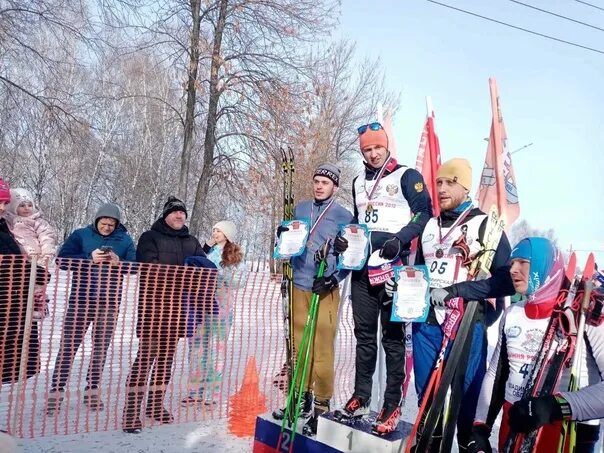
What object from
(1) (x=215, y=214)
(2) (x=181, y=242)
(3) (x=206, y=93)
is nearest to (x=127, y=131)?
(1) (x=215, y=214)

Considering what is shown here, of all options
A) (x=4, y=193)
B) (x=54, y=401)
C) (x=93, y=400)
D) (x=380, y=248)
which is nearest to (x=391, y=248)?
(x=380, y=248)

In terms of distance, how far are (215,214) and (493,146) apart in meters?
22.9

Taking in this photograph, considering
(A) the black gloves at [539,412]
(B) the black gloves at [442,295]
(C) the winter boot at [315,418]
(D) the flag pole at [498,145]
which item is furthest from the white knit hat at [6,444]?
(D) the flag pole at [498,145]

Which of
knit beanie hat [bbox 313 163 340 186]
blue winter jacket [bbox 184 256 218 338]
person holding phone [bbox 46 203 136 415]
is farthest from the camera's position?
blue winter jacket [bbox 184 256 218 338]

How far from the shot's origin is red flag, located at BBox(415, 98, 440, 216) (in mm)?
5484

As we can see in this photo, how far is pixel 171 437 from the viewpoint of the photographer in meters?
4.21

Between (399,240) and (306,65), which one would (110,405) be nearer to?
(399,240)

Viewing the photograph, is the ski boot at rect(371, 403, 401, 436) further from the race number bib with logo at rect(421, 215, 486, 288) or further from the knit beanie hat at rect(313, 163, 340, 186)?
the knit beanie hat at rect(313, 163, 340, 186)

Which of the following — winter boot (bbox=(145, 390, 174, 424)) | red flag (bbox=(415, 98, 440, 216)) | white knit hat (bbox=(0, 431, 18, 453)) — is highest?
red flag (bbox=(415, 98, 440, 216))

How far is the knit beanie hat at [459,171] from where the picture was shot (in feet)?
11.0

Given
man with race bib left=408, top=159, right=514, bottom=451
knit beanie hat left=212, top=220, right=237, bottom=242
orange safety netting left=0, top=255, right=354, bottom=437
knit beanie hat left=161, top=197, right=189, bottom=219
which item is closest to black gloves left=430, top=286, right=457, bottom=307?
man with race bib left=408, top=159, right=514, bottom=451

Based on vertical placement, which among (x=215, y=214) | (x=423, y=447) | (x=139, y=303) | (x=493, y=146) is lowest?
(x=423, y=447)

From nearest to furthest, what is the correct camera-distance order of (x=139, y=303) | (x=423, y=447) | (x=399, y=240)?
1. (x=423, y=447)
2. (x=399, y=240)
3. (x=139, y=303)

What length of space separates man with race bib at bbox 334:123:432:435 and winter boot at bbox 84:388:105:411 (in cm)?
210
